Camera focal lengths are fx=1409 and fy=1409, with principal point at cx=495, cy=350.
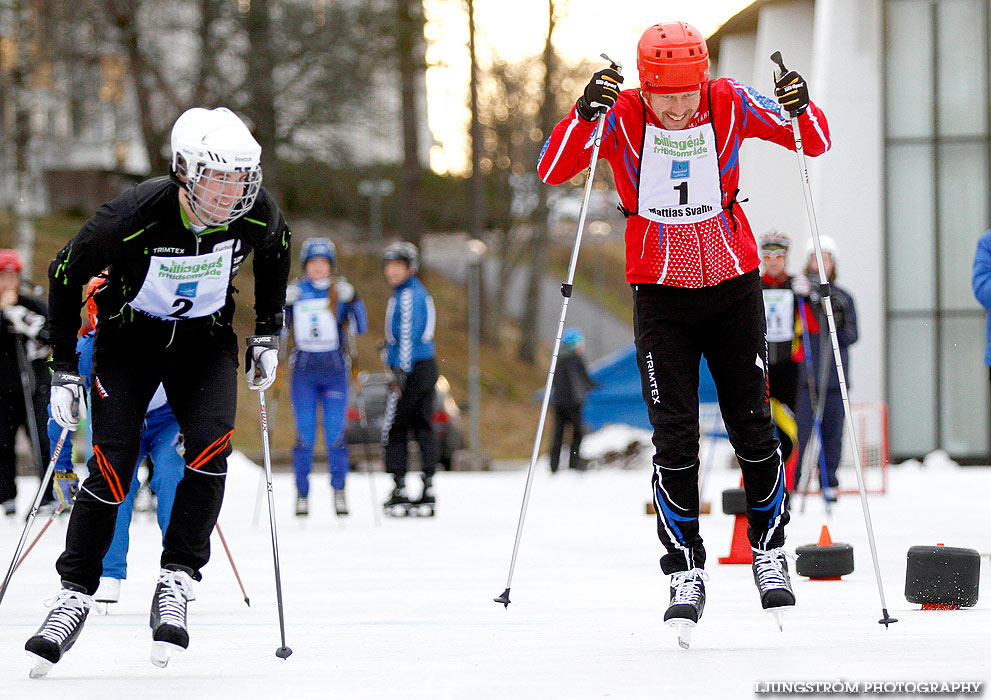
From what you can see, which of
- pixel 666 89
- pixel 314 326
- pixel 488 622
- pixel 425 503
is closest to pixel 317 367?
pixel 314 326

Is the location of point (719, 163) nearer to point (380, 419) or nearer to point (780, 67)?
point (780, 67)

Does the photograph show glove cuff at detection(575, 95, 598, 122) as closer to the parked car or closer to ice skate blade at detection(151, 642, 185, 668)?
ice skate blade at detection(151, 642, 185, 668)

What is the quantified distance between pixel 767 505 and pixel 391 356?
647cm

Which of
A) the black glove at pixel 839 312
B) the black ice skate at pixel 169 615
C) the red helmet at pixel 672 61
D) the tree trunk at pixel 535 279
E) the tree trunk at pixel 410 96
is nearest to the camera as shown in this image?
the black ice skate at pixel 169 615

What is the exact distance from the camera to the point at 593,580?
697 centimetres

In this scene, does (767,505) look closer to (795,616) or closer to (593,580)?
(795,616)

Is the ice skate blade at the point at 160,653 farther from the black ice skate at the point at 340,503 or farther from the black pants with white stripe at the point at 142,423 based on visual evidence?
the black ice skate at the point at 340,503

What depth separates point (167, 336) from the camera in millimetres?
4805

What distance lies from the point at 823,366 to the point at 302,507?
4216mm

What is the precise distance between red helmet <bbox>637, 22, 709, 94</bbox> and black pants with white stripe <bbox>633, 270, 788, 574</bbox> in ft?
2.37

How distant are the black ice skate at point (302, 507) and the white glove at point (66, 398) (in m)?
5.68

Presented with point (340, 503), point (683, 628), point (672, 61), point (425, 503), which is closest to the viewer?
point (683, 628)

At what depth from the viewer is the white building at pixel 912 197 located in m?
17.3

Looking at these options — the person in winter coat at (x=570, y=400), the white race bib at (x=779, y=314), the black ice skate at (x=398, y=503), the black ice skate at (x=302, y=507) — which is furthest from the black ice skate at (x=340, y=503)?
the person in winter coat at (x=570, y=400)
